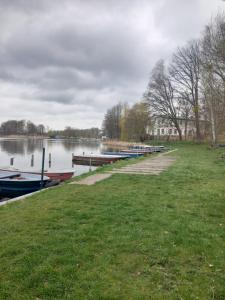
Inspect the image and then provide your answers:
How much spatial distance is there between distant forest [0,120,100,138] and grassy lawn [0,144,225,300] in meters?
130

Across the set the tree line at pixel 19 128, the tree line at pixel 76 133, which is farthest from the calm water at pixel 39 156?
the tree line at pixel 76 133

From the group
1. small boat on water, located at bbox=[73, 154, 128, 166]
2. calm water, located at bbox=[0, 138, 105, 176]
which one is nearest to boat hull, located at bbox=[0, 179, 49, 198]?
calm water, located at bbox=[0, 138, 105, 176]

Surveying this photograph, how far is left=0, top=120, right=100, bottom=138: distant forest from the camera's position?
131 m

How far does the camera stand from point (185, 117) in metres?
49.4

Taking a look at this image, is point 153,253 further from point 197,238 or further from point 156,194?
point 156,194

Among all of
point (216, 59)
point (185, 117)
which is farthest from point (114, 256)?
point (185, 117)

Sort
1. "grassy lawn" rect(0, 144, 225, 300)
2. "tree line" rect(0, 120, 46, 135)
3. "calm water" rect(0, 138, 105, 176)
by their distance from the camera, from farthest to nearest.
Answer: "tree line" rect(0, 120, 46, 135), "calm water" rect(0, 138, 105, 176), "grassy lawn" rect(0, 144, 225, 300)

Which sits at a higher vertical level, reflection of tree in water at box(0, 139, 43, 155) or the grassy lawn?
the grassy lawn

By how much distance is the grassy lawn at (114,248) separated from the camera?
10.0 feet

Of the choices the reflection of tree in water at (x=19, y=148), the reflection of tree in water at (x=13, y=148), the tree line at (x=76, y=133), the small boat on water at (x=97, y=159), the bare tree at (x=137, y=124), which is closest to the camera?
the small boat on water at (x=97, y=159)

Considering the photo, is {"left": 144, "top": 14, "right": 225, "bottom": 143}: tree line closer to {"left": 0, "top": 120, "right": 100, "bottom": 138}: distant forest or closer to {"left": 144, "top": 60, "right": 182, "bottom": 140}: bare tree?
{"left": 144, "top": 60, "right": 182, "bottom": 140}: bare tree

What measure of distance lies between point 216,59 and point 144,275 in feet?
71.3

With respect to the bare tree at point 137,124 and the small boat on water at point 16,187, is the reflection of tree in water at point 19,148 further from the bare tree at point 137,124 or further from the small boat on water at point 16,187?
the small boat on water at point 16,187

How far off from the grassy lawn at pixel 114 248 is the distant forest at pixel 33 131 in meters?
130
